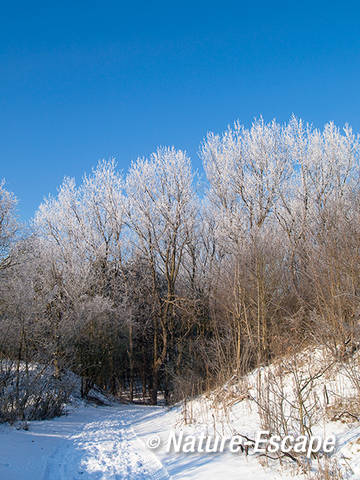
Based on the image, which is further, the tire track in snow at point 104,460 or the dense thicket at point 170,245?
the dense thicket at point 170,245

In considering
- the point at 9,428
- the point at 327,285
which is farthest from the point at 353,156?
the point at 9,428

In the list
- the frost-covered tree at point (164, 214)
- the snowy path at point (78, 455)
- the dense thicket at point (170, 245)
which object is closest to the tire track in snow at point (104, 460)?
the snowy path at point (78, 455)

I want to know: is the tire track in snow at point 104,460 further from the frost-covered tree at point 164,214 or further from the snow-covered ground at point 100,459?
the frost-covered tree at point 164,214

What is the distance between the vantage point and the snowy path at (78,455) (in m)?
5.63

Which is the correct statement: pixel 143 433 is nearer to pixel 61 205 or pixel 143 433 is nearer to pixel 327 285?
pixel 327 285

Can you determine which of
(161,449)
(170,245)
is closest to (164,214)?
(170,245)

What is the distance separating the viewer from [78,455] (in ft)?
22.7

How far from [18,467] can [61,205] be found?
2143 cm

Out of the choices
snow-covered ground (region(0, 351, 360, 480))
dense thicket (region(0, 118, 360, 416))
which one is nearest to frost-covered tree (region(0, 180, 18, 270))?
dense thicket (region(0, 118, 360, 416))

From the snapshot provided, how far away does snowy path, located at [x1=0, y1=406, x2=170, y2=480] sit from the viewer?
18.5ft

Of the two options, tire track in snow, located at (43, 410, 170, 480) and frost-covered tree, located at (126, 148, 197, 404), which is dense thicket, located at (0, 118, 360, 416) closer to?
frost-covered tree, located at (126, 148, 197, 404)

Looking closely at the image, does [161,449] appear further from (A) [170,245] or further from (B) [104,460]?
(A) [170,245]

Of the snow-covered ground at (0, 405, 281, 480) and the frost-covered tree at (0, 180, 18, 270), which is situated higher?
the frost-covered tree at (0, 180, 18, 270)

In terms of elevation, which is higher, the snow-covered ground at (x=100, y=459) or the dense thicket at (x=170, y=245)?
the dense thicket at (x=170, y=245)
